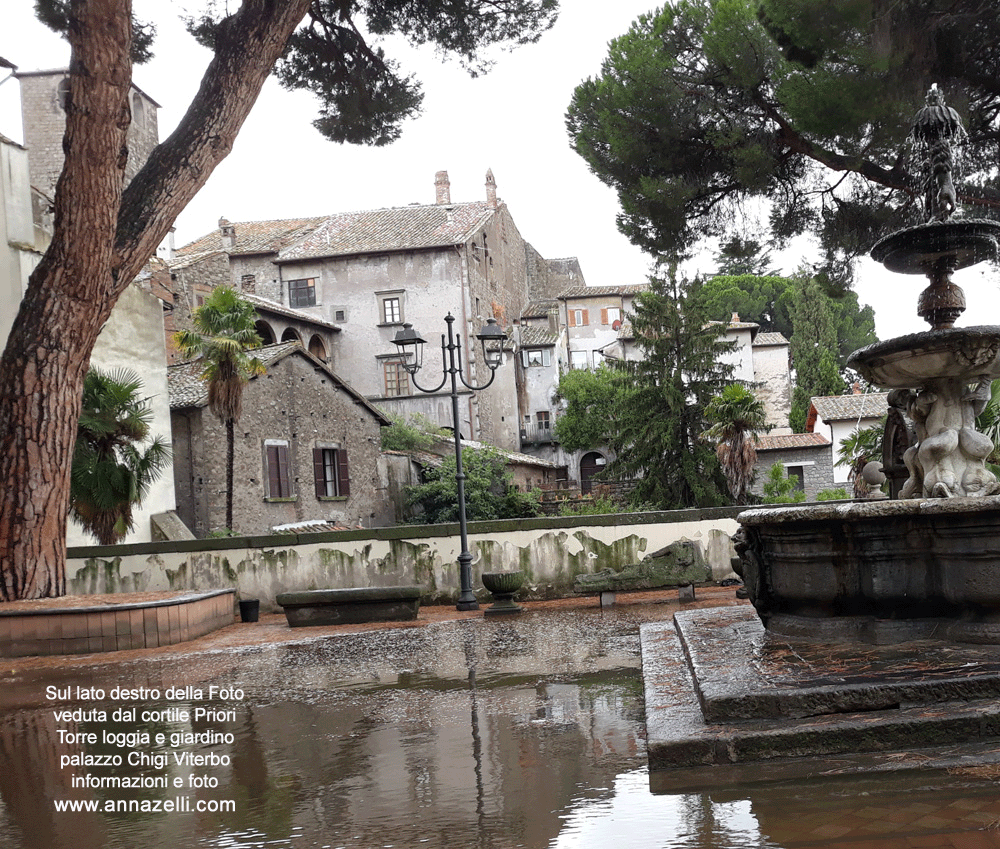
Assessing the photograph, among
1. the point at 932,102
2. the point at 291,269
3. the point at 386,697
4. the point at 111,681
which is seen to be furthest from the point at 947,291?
the point at 291,269

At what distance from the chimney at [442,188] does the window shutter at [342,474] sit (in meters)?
24.8

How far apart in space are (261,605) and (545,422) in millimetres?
37670

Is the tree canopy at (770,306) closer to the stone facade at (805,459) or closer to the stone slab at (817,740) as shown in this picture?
the stone facade at (805,459)

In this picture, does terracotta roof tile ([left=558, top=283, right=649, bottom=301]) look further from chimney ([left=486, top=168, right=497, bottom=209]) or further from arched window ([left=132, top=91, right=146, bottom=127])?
arched window ([left=132, top=91, right=146, bottom=127])

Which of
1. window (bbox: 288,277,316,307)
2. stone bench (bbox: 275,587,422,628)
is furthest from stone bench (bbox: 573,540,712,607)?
window (bbox: 288,277,316,307)

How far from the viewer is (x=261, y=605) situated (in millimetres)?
15086

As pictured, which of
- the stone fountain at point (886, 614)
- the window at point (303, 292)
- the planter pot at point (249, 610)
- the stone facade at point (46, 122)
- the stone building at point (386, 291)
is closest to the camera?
the stone fountain at point (886, 614)

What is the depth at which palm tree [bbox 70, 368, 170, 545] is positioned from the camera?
55.2ft

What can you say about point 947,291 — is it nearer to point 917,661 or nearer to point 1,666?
point 917,661

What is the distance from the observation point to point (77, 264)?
1130 centimetres

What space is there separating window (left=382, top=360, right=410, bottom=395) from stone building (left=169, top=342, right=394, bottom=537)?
8430 mm

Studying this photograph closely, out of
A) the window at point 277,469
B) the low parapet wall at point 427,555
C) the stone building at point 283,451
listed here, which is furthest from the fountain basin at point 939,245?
the window at point 277,469

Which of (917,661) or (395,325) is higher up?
(395,325)

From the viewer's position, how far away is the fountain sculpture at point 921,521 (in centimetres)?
520
